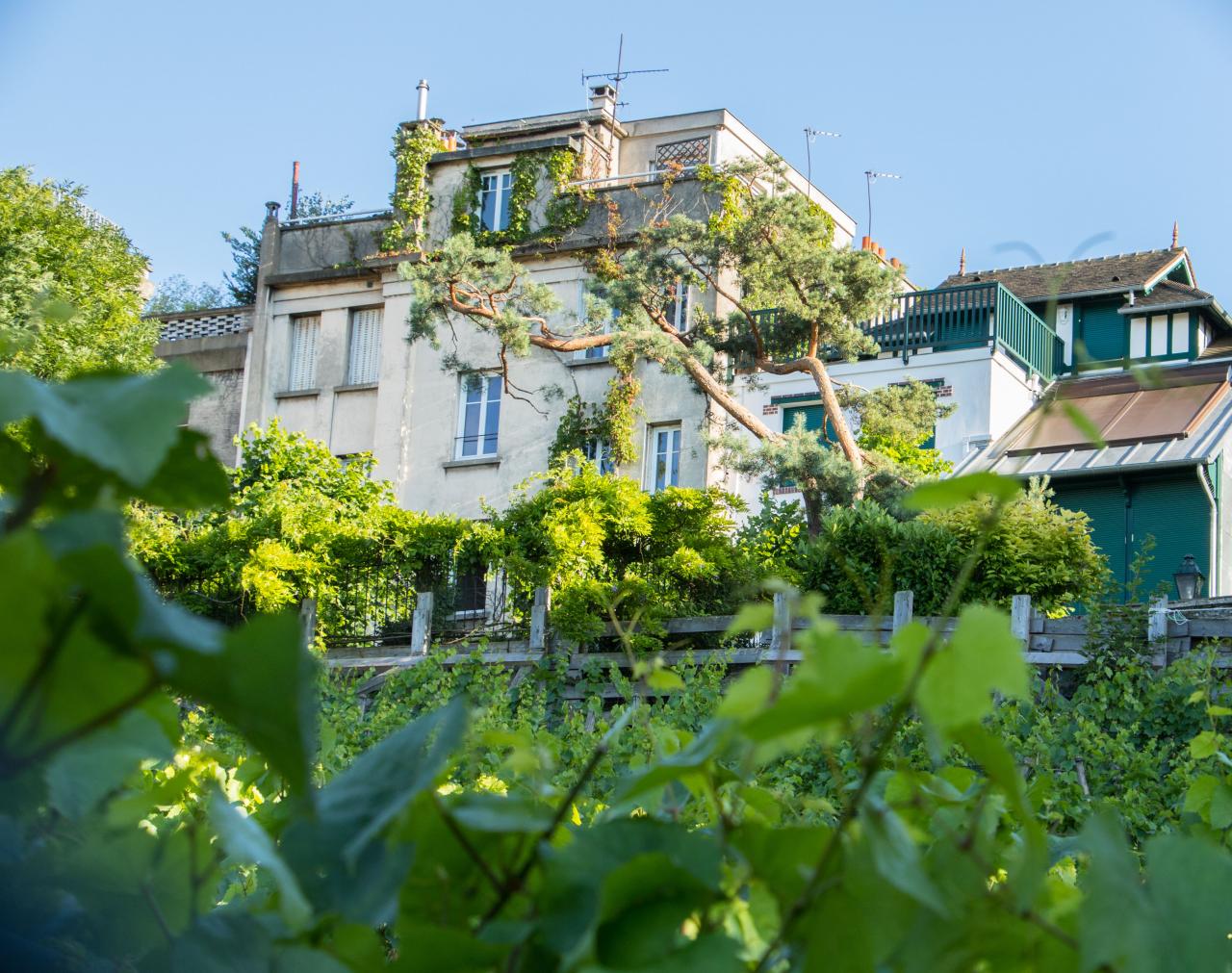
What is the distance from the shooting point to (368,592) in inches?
661

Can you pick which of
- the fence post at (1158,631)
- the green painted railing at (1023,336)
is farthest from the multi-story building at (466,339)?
the fence post at (1158,631)

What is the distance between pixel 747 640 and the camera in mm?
13000

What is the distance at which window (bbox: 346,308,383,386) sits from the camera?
25.3m

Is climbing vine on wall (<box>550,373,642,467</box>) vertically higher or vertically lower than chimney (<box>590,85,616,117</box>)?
lower

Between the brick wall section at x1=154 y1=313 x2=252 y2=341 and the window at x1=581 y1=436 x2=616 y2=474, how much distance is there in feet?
27.0

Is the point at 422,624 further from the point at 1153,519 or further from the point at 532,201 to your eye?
the point at 532,201

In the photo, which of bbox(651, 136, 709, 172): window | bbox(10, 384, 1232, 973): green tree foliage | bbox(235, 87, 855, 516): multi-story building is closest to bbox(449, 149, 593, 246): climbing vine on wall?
bbox(235, 87, 855, 516): multi-story building

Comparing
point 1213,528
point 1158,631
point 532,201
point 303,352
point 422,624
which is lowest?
point 422,624

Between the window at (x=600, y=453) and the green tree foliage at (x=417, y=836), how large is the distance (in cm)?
2177

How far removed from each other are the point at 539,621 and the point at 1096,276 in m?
15.0

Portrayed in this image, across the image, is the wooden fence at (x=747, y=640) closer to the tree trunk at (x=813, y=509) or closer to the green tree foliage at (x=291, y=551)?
the green tree foliage at (x=291, y=551)

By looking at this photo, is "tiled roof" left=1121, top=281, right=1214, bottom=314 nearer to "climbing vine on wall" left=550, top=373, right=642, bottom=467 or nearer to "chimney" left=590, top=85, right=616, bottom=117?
"climbing vine on wall" left=550, top=373, right=642, bottom=467

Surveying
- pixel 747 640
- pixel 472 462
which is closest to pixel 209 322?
pixel 472 462

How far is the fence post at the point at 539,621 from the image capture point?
44.3ft
